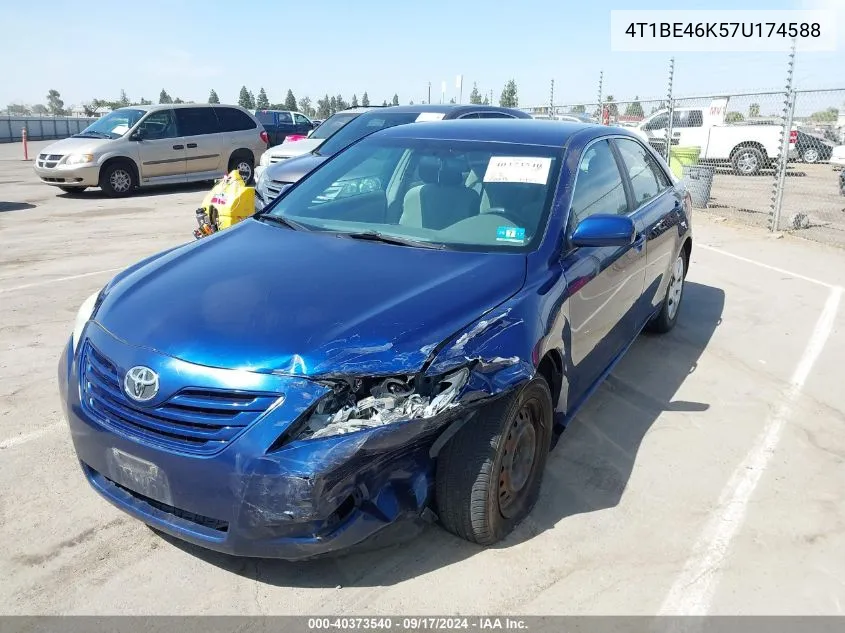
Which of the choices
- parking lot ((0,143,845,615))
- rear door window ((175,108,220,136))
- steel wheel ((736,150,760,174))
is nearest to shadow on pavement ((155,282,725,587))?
parking lot ((0,143,845,615))

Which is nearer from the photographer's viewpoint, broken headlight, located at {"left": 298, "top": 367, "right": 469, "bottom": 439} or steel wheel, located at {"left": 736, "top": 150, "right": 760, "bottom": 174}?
broken headlight, located at {"left": 298, "top": 367, "right": 469, "bottom": 439}

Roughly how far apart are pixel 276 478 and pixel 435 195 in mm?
1896

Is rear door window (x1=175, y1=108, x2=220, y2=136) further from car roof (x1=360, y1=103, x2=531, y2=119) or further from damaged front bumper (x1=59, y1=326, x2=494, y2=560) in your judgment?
damaged front bumper (x1=59, y1=326, x2=494, y2=560)

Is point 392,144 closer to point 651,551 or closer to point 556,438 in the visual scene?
point 556,438

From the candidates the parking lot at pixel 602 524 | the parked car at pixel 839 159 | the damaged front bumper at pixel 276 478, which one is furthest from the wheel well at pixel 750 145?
the damaged front bumper at pixel 276 478

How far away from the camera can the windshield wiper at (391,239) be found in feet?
10.7

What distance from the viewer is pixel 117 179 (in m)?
13.2

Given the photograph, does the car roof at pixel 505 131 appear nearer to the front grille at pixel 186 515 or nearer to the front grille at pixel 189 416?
the front grille at pixel 189 416

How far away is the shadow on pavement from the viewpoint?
8.86 feet

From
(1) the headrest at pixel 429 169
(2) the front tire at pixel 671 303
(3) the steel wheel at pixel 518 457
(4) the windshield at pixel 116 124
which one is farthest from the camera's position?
(4) the windshield at pixel 116 124

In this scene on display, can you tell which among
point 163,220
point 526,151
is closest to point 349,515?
point 526,151

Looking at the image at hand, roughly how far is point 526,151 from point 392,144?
0.85 m

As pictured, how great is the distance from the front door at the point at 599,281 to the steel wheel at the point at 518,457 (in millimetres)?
444

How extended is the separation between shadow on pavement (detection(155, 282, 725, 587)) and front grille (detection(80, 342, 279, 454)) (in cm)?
66
